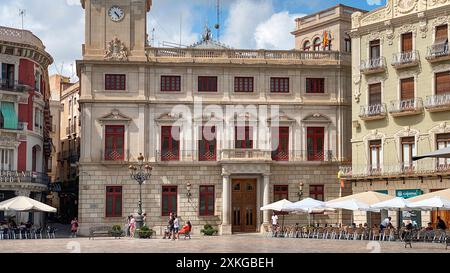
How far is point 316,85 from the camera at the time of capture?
46.3 metres

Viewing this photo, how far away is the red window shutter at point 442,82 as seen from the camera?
126 feet

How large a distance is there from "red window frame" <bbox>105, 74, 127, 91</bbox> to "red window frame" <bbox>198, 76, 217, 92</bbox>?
4.84 m

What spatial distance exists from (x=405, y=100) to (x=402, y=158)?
338cm

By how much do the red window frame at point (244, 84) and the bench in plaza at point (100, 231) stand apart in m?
12.3

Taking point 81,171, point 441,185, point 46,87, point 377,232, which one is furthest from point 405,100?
point 46,87

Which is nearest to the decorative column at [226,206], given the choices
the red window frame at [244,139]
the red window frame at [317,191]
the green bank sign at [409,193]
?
the red window frame at [244,139]

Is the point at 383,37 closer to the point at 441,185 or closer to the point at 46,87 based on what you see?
the point at 441,185

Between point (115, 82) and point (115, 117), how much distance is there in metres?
2.26

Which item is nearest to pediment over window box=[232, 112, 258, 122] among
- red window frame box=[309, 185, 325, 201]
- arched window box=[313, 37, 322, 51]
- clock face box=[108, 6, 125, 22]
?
red window frame box=[309, 185, 325, 201]

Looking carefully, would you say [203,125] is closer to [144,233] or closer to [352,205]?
[144,233]

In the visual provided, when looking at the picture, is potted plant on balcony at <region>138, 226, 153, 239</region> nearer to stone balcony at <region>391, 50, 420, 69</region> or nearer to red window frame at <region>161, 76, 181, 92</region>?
red window frame at <region>161, 76, 181, 92</region>

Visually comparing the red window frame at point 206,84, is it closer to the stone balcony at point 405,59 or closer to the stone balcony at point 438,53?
the stone balcony at point 405,59

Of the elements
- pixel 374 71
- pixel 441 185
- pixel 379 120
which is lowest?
pixel 441 185

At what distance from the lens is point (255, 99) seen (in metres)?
45.5
